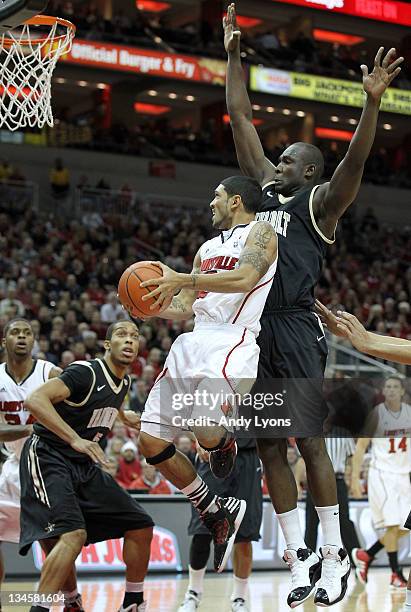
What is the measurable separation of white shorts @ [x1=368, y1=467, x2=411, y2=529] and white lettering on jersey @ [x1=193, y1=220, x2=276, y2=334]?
5.59 m

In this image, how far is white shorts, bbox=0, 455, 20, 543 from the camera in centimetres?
786

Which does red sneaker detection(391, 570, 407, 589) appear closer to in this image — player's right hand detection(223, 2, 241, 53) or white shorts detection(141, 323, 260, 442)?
white shorts detection(141, 323, 260, 442)

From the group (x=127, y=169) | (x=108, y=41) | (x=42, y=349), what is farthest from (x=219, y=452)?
(x=127, y=169)

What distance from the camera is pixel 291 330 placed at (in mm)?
6125

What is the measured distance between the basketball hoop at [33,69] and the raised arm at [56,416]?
2.01 m

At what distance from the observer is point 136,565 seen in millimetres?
6879

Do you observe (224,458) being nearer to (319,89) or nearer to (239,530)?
(239,530)

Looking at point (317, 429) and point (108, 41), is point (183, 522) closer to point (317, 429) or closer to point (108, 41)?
point (317, 429)

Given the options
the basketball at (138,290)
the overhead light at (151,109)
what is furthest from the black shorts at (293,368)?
the overhead light at (151,109)

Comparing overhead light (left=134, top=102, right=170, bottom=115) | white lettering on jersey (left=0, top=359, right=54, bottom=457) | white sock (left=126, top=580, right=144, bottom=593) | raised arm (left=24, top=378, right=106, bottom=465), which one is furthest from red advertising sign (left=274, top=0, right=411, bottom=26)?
overhead light (left=134, top=102, right=170, bottom=115)

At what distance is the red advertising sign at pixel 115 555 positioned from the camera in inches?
421

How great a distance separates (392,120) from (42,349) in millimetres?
21425

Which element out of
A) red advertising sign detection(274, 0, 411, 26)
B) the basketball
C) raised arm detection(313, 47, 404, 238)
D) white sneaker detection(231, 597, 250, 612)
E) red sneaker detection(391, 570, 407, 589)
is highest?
red advertising sign detection(274, 0, 411, 26)

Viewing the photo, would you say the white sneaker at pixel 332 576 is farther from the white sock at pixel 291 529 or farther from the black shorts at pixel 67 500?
the black shorts at pixel 67 500
